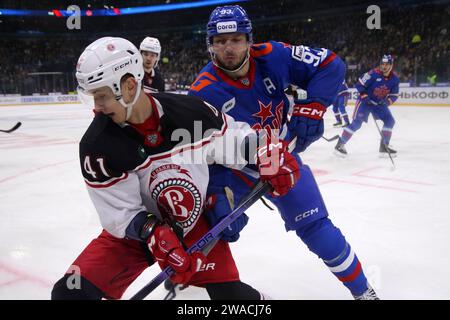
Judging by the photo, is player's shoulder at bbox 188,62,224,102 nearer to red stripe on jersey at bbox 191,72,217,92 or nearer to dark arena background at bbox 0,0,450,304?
red stripe on jersey at bbox 191,72,217,92

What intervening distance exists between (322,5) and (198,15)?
7.80 meters

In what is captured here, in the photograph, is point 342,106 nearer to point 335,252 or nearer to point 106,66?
point 335,252

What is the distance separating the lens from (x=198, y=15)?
25.0 meters

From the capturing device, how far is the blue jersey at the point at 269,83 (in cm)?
199

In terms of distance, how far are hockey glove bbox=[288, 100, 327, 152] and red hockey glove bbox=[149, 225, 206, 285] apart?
3.06ft

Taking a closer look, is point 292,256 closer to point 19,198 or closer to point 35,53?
point 19,198

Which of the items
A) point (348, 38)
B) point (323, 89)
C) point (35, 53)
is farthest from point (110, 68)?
point (35, 53)

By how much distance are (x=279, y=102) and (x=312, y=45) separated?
769 inches

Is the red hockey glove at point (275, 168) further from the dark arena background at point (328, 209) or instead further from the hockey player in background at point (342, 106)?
the hockey player in background at point (342, 106)

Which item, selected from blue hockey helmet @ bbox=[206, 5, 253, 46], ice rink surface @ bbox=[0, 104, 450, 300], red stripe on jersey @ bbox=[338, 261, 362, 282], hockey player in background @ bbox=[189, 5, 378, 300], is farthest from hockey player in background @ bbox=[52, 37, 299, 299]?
ice rink surface @ bbox=[0, 104, 450, 300]

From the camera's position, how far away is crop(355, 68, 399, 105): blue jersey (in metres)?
5.82

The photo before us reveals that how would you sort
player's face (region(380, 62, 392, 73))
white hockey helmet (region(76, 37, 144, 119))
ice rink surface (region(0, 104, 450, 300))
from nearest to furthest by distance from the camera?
white hockey helmet (region(76, 37, 144, 119)), ice rink surface (region(0, 104, 450, 300)), player's face (region(380, 62, 392, 73))

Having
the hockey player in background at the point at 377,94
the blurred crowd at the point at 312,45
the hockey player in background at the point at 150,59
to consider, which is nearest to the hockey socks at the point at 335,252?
the hockey player in background at the point at 150,59

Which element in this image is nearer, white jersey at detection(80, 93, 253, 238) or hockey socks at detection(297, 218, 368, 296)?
white jersey at detection(80, 93, 253, 238)
